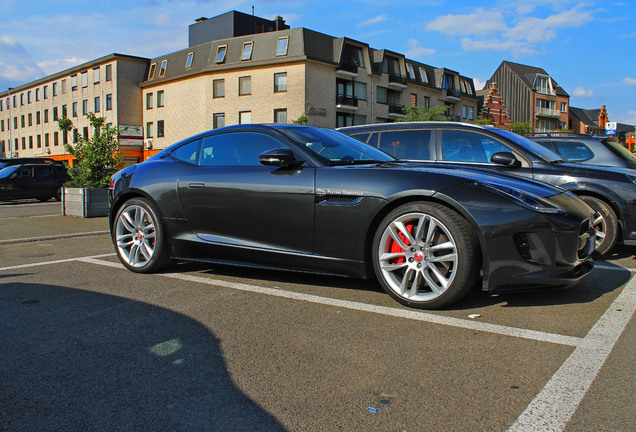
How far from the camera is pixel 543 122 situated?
248 ft

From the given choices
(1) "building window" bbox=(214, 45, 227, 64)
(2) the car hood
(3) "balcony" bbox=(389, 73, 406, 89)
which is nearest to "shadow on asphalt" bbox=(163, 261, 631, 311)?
(2) the car hood

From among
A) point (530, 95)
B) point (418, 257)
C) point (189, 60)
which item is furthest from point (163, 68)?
point (530, 95)

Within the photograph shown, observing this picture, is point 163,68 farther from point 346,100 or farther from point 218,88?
point 346,100

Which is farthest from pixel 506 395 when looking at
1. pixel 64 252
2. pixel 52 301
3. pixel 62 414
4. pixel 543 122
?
pixel 543 122

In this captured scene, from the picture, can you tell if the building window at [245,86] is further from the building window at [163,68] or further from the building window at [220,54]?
the building window at [163,68]

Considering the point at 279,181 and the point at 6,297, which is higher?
the point at 279,181

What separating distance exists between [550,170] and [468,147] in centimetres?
93

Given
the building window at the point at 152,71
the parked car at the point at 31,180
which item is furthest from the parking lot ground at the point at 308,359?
the building window at the point at 152,71

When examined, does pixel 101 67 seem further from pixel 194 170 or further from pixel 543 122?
pixel 543 122

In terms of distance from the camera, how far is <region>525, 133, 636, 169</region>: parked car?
7.14 metres

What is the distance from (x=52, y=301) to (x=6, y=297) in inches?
18.1

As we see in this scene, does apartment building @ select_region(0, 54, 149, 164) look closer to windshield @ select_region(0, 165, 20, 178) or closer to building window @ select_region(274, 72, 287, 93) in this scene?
building window @ select_region(274, 72, 287, 93)

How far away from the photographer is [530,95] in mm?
72438

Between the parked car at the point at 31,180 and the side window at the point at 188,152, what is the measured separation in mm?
16406
